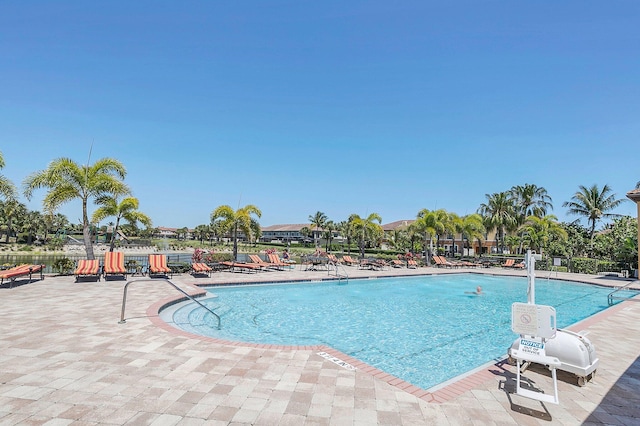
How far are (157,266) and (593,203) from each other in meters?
45.7

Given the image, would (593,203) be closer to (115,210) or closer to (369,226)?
(369,226)

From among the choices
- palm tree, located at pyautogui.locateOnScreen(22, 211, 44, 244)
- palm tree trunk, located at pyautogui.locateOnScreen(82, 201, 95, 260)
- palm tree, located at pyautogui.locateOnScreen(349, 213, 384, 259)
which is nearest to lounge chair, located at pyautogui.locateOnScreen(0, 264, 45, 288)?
palm tree trunk, located at pyautogui.locateOnScreen(82, 201, 95, 260)

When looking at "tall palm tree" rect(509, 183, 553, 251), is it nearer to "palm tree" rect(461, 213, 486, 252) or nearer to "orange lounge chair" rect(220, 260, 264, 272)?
"palm tree" rect(461, 213, 486, 252)

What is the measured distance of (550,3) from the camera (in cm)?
1025

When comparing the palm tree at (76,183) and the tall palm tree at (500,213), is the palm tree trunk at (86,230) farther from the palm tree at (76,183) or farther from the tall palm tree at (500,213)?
the tall palm tree at (500,213)

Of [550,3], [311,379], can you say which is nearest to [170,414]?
[311,379]

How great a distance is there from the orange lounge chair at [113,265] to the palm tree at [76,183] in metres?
1.79

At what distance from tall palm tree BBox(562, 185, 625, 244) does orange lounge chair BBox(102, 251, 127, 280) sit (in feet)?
149

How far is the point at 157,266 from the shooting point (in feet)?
45.6

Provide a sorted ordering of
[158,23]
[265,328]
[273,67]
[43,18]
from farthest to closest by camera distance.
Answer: [273,67], [158,23], [43,18], [265,328]

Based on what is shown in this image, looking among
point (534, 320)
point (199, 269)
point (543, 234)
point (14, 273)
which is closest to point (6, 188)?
point (14, 273)

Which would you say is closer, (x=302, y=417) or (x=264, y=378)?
(x=302, y=417)

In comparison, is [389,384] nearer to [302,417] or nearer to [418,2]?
[302,417]

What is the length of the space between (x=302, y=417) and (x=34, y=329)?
19.2 feet
